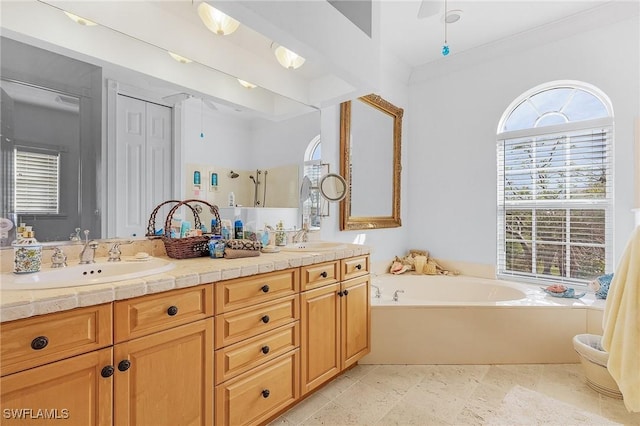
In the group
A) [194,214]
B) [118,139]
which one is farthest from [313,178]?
[118,139]

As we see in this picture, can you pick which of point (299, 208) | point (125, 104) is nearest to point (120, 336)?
point (125, 104)

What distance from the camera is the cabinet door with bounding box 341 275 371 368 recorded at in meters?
2.05

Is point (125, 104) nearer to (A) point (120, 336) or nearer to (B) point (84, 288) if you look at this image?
(B) point (84, 288)

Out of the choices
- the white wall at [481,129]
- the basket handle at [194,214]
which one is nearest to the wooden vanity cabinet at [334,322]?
the basket handle at [194,214]

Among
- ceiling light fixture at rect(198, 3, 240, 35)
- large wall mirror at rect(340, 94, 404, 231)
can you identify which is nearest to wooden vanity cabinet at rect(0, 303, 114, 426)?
ceiling light fixture at rect(198, 3, 240, 35)

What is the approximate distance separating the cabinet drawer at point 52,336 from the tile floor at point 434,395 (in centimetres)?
113

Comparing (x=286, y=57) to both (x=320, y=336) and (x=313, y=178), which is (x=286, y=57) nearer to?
(x=313, y=178)

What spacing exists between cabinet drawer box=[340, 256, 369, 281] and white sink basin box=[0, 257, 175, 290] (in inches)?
40.4

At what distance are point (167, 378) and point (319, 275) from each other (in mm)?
902

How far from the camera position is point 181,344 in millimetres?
1243

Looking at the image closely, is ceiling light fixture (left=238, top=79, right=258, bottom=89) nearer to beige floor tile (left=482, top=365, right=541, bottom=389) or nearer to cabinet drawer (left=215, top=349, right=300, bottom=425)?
cabinet drawer (left=215, top=349, right=300, bottom=425)

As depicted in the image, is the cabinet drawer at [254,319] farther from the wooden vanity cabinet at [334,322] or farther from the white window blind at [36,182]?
the white window blind at [36,182]

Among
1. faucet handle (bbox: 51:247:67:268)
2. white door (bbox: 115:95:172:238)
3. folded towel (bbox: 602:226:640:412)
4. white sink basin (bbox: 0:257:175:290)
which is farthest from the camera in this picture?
white door (bbox: 115:95:172:238)

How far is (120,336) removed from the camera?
1.08 metres
